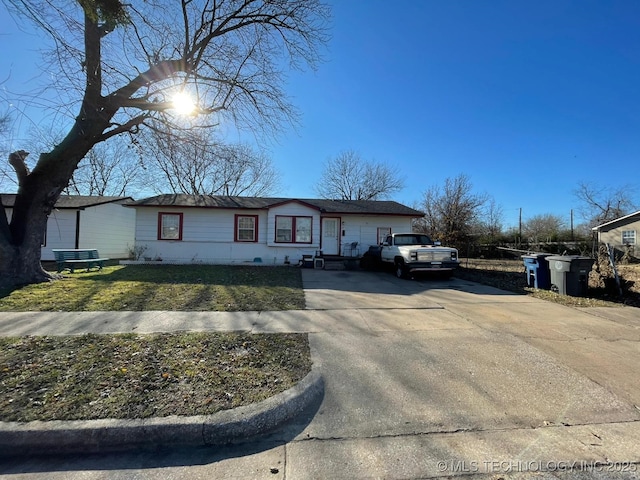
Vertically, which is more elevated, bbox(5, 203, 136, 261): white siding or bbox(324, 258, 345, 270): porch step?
bbox(5, 203, 136, 261): white siding

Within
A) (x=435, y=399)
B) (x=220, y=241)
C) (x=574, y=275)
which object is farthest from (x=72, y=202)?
(x=574, y=275)

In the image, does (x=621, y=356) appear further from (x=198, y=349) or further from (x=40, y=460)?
(x=40, y=460)

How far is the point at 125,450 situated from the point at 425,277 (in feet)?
38.2

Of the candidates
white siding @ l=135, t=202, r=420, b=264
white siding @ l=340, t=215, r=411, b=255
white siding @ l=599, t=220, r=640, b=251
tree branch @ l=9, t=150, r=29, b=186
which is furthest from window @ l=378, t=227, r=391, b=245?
white siding @ l=599, t=220, r=640, b=251

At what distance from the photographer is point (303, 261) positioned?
49.3 feet

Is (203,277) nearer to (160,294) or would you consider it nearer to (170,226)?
(160,294)

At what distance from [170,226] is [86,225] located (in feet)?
20.5

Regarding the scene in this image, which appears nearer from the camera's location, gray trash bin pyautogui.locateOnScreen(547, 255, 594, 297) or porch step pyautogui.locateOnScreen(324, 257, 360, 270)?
gray trash bin pyautogui.locateOnScreen(547, 255, 594, 297)

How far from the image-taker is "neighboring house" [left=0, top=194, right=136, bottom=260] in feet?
56.2

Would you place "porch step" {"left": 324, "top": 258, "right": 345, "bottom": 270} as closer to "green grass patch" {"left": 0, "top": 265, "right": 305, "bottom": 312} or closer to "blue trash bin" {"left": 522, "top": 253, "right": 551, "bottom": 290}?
"green grass patch" {"left": 0, "top": 265, "right": 305, "bottom": 312}

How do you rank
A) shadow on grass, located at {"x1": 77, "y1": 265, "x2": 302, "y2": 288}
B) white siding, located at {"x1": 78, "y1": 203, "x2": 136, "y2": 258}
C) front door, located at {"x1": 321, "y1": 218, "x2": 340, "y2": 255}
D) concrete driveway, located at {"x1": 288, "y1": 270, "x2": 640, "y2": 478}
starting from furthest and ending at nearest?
white siding, located at {"x1": 78, "y1": 203, "x2": 136, "y2": 258}
front door, located at {"x1": 321, "y1": 218, "x2": 340, "y2": 255}
shadow on grass, located at {"x1": 77, "y1": 265, "x2": 302, "y2": 288}
concrete driveway, located at {"x1": 288, "y1": 270, "x2": 640, "y2": 478}

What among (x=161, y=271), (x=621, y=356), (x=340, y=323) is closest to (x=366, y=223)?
(x=161, y=271)

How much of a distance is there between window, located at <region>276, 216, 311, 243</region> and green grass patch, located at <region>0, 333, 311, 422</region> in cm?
1080

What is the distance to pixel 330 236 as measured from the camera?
16.1 metres
